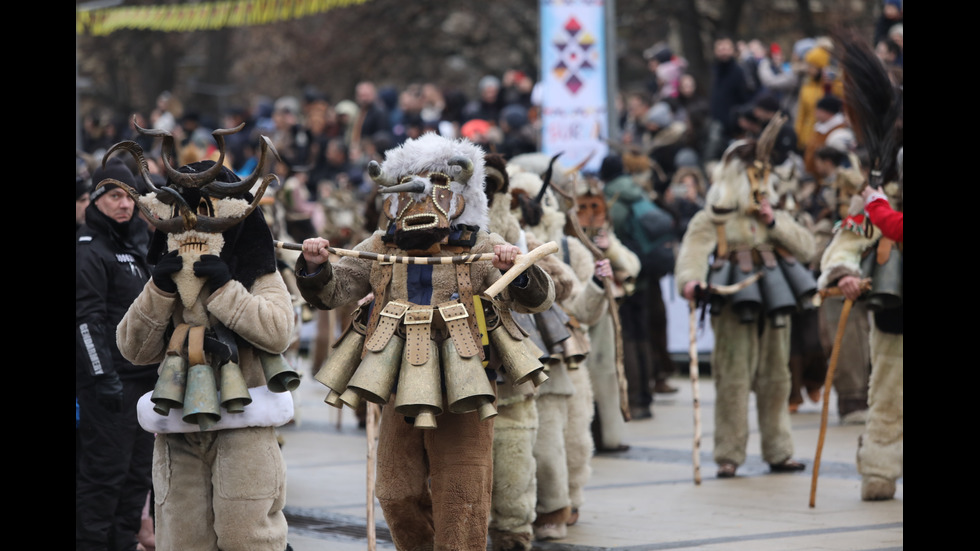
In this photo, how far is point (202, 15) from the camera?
53.8 ft

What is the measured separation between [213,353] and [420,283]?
1.02 m

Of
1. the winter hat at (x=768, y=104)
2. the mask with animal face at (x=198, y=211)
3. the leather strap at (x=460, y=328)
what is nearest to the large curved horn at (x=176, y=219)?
the mask with animal face at (x=198, y=211)

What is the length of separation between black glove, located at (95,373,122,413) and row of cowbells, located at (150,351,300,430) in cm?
110

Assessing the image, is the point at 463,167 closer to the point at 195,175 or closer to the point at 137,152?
the point at 195,175

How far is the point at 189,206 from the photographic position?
595 centimetres

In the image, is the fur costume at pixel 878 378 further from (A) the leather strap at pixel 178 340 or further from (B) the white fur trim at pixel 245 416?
(A) the leather strap at pixel 178 340

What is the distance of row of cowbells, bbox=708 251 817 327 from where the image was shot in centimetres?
967

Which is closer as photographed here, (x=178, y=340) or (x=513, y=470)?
(x=178, y=340)

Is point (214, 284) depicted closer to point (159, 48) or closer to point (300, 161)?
point (300, 161)

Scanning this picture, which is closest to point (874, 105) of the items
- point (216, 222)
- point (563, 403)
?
point (563, 403)

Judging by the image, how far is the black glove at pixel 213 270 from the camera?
5.75 meters

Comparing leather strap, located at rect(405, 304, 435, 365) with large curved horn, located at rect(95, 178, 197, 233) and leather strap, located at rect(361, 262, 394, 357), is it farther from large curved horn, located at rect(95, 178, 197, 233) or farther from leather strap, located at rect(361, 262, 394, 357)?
large curved horn, located at rect(95, 178, 197, 233)

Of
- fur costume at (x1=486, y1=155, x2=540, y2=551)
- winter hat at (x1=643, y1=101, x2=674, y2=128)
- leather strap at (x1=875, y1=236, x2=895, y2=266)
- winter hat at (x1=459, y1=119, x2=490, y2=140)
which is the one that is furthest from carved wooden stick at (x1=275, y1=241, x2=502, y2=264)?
winter hat at (x1=643, y1=101, x2=674, y2=128)
